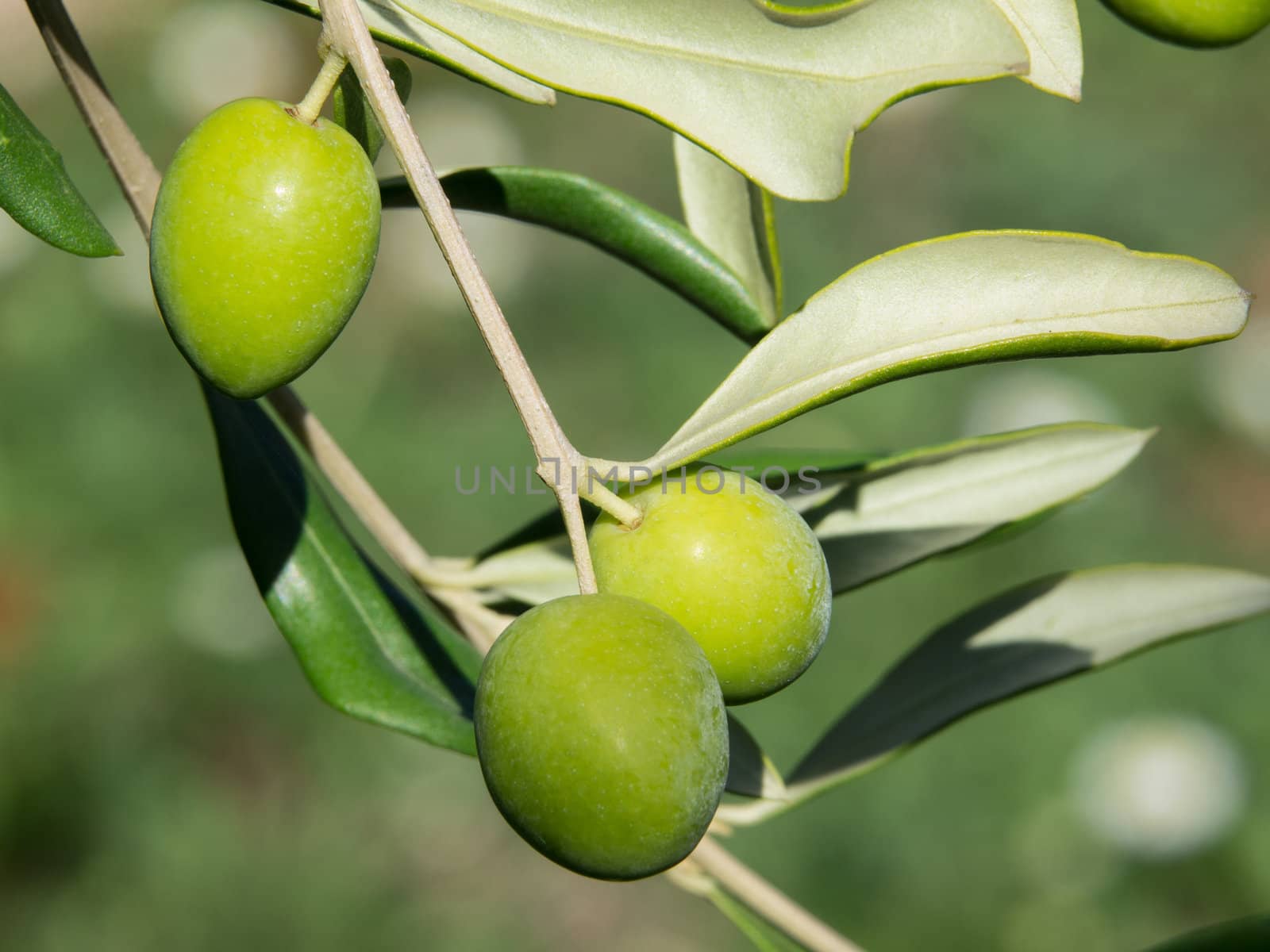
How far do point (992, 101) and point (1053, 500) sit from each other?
3.94m

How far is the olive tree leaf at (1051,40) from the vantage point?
695mm

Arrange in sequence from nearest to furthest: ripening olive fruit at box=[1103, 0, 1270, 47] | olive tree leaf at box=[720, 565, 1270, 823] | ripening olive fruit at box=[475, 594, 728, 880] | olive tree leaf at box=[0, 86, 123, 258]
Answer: ripening olive fruit at box=[475, 594, 728, 880], olive tree leaf at box=[0, 86, 123, 258], ripening olive fruit at box=[1103, 0, 1270, 47], olive tree leaf at box=[720, 565, 1270, 823]

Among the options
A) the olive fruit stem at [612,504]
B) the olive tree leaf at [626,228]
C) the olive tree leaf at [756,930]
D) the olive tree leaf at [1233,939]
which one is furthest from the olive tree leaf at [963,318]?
the olive tree leaf at [756,930]

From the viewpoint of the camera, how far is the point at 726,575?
675 mm

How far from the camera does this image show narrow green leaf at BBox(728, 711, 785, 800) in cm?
94

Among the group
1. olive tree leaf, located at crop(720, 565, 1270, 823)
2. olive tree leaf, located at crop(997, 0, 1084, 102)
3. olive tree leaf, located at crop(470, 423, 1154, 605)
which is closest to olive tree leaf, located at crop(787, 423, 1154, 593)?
olive tree leaf, located at crop(470, 423, 1154, 605)

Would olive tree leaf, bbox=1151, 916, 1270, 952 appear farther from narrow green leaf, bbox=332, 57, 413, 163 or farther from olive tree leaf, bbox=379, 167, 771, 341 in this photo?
narrow green leaf, bbox=332, 57, 413, 163

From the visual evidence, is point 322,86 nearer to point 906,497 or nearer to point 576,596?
point 576,596

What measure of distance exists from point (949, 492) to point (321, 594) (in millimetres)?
523

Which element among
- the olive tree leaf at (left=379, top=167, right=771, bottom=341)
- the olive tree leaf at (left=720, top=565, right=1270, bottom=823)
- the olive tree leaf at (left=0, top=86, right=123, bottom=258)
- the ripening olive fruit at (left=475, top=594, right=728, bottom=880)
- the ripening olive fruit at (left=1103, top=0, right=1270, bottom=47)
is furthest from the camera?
the olive tree leaf at (left=720, top=565, right=1270, bottom=823)

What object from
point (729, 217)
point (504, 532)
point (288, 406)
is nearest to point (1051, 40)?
point (729, 217)

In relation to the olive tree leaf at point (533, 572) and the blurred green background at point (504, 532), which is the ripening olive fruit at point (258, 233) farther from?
→ the blurred green background at point (504, 532)

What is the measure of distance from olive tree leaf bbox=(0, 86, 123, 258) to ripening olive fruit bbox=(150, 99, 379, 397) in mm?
51

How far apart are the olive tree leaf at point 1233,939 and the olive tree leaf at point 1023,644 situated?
290 mm
